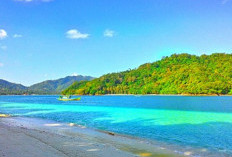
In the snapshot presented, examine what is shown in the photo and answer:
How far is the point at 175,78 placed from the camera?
148375 mm

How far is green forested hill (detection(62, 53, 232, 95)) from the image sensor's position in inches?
5079

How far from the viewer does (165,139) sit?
15.1 meters

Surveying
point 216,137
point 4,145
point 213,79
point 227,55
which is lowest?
point 216,137

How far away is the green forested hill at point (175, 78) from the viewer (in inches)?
5079

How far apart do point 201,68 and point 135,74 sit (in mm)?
59460

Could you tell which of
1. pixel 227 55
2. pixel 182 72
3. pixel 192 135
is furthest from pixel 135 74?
pixel 192 135

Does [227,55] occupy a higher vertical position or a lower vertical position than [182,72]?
higher

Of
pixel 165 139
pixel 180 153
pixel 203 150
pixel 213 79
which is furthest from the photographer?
pixel 213 79

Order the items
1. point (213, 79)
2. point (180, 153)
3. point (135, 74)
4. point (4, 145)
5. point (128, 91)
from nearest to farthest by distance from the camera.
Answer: point (4, 145), point (180, 153), point (213, 79), point (128, 91), point (135, 74)

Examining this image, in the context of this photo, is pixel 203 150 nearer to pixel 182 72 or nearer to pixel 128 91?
pixel 182 72

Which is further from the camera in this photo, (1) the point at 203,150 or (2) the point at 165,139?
(2) the point at 165,139

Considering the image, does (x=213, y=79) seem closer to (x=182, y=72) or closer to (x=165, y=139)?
(x=182, y=72)

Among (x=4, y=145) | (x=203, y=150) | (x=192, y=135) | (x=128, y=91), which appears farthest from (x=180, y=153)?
(x=128, y=91)

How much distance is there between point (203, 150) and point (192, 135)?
14.9 ft
